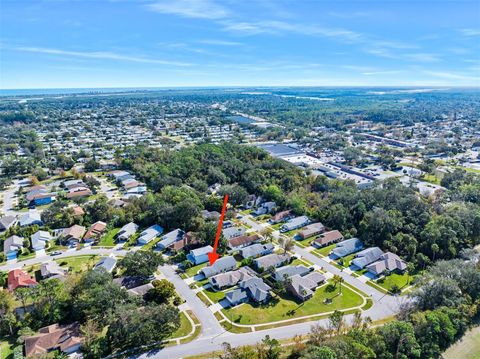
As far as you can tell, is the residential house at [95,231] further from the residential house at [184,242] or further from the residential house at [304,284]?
the residential house at [304,284]

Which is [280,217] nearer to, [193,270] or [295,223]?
[295,223]

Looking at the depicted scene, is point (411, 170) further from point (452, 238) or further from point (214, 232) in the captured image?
point (214, 232)

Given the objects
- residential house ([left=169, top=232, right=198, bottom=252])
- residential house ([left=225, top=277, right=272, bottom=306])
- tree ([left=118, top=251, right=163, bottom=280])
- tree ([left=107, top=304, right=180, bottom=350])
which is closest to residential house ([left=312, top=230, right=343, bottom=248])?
residential house ([left=225, top=277, right=272, bottom=306])

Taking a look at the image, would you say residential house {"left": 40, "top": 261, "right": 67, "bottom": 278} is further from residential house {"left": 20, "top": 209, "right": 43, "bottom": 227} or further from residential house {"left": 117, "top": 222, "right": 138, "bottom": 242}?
residential house {"left": 20, "top": 209, "right": 43, "bottom": 227}

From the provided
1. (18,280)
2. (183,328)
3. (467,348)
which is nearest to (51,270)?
(18,280)

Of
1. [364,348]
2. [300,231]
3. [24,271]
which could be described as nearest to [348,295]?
[364,348]

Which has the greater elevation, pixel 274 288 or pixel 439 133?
pixel 439 133

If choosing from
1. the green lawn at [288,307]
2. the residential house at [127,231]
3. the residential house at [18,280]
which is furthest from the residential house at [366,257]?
the residential house at [18,280]
